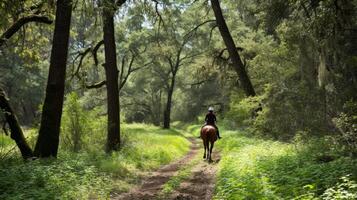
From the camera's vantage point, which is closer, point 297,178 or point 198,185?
point 297,178

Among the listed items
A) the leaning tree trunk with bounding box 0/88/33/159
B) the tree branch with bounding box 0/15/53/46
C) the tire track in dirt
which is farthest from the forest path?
the tree branch with bounding box 0/15/53/46

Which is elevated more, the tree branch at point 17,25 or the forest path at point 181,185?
the tree branch at point 17,25

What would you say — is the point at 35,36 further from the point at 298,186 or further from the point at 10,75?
the point at 10,75

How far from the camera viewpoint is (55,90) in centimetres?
1238

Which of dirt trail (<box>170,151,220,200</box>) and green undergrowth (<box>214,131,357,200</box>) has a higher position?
green undergrowth (<box>214,131,357,200</box>)

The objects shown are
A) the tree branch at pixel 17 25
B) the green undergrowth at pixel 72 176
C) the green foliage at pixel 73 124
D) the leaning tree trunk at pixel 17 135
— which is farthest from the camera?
the green foliage at pixel 73 124

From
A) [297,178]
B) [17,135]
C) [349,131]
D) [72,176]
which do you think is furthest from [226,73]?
[297,178]

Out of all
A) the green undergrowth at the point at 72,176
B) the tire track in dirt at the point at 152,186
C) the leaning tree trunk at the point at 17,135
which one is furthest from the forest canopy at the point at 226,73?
the tire track in dirt at the point at 152,186

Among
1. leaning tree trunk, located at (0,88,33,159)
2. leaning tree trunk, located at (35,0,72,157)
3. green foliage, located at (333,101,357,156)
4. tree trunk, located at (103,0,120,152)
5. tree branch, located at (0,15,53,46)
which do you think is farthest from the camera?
tree trunk, located at (103,0,120,152)

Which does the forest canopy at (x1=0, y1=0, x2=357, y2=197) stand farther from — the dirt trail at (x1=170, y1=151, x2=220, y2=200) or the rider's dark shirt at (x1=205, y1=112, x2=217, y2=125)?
the dirt trail at (x1=170, y1=151, x2=220, y2=200)

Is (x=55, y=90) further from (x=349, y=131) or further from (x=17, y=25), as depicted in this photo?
(x=349, y=131)

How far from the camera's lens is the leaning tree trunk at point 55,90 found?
12.2 metres

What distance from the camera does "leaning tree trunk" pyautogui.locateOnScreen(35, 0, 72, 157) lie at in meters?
12.2

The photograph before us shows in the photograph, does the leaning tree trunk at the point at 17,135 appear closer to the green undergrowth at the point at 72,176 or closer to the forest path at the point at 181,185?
the green undergrowth at the point at 72,176
